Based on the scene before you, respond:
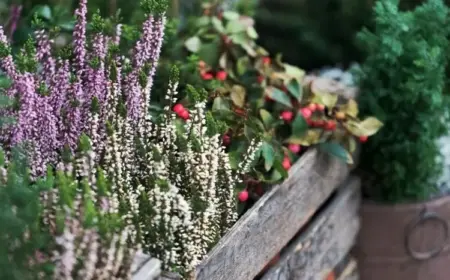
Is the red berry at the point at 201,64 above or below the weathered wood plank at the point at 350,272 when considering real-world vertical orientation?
above

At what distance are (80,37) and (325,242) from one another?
0.82 meters

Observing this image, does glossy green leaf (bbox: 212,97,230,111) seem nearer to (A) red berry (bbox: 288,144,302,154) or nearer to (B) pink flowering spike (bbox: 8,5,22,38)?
(A) red berry (bbox: 288,144,302,154)

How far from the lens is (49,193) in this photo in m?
1.16

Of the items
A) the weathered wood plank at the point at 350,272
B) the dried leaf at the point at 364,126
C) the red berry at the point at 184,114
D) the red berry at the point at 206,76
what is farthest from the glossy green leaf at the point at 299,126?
the weathered wood plank at the point at 350,272

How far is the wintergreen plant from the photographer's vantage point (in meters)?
1.86

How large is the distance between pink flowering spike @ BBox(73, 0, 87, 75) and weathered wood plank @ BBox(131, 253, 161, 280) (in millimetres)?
409

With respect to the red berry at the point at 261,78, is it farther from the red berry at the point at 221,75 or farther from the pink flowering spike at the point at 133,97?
the pink flowering spike at the point at 133,97

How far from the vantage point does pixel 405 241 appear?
6.76 feet

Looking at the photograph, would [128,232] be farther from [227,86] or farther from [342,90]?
[342,90]

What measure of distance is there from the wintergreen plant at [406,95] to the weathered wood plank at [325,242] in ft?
0.38

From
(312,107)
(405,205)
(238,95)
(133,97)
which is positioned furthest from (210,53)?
(405,205)

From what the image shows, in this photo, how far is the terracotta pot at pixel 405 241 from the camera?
2045 mm

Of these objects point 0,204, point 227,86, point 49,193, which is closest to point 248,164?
point 227,86

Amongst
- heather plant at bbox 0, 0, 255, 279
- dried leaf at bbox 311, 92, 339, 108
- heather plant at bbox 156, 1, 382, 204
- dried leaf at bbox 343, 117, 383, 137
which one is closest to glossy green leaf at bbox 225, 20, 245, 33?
heather plant at bbox 156, 1, 382, 204
